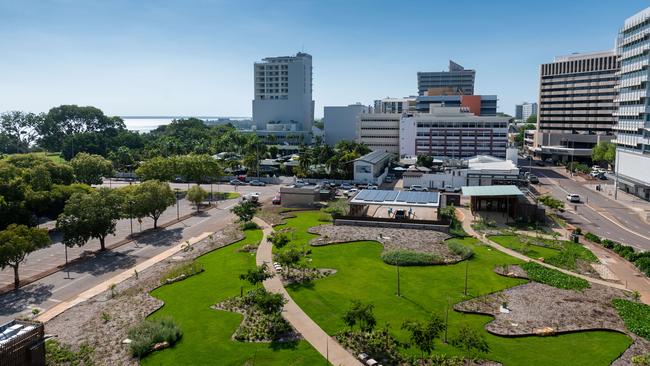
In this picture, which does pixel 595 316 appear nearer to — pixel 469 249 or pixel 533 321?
pixel 533 321

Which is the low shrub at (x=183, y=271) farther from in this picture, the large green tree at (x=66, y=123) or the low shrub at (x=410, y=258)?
the large green tree at (x=66, y=123)

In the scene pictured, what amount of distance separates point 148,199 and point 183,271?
2019cm

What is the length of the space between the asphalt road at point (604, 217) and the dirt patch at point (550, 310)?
21.8m

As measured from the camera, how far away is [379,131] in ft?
482

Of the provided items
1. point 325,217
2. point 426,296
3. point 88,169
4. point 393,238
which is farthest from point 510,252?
point 88,169

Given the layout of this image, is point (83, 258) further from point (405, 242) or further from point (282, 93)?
point (282, 93)

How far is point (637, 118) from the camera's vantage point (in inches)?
3469

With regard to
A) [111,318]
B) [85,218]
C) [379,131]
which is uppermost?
[379,131]

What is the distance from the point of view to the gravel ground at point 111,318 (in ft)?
104

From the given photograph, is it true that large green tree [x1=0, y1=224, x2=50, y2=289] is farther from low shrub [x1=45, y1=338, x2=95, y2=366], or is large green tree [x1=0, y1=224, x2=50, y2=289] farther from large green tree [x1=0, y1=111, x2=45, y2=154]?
large green tree [x1=0, y1=111, x2=45, y2=154]

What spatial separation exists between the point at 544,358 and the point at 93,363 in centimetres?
2851

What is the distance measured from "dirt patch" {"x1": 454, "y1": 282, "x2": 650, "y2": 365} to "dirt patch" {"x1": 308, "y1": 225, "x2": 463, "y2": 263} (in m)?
9.73

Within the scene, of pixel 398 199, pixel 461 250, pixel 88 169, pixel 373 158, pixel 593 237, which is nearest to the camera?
pixel 461 250

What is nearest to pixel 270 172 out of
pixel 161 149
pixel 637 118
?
pixel 161 149
